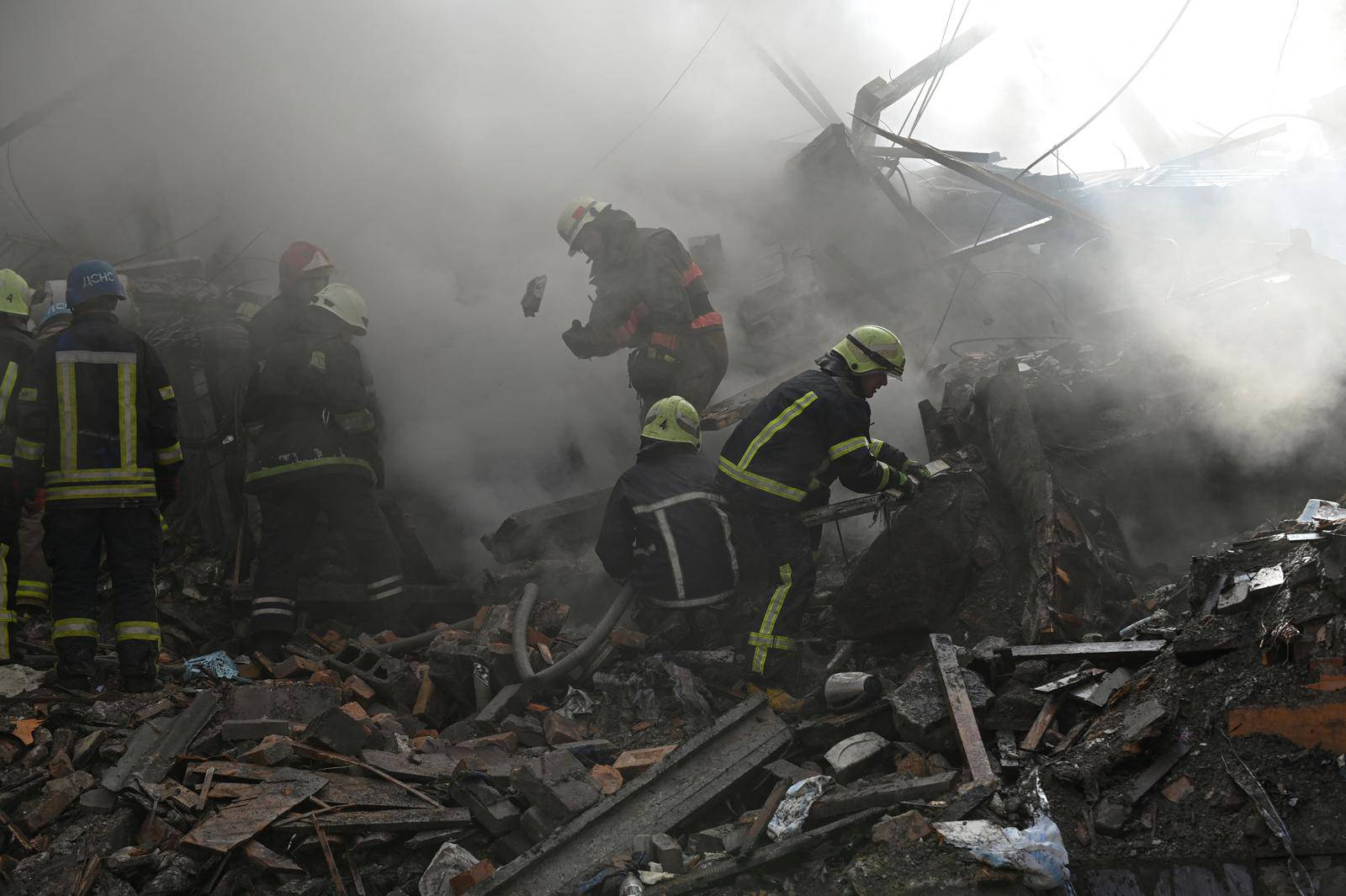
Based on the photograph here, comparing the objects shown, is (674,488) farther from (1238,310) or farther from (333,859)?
(1238,310)

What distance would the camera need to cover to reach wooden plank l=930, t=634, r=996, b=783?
3.53 m

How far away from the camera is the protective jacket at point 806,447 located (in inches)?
208

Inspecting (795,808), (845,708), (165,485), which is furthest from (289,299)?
(795,808)

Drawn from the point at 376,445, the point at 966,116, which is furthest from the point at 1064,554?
the point at 966,116

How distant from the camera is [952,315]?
9.84 m

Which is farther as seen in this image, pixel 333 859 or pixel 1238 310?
pixel 1238 310

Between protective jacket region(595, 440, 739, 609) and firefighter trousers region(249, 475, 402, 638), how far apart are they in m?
1.79

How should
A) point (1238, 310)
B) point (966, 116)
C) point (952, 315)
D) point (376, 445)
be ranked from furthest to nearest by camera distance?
point (966, 116) < point (952, 315) < point (376, 445) < point (1238, 310)

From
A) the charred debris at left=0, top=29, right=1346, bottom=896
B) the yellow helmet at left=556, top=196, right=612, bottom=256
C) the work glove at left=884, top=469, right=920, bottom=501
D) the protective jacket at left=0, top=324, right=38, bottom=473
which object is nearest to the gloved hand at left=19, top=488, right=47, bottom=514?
the protective jacket at left=0, top=324, right=38, bottom=473

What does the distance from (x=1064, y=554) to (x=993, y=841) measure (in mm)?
2232

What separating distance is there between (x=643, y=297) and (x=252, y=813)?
14.7 feet

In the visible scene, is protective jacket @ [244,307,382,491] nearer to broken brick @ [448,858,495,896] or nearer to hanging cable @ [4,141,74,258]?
broken brick @ [448,858,495,896]

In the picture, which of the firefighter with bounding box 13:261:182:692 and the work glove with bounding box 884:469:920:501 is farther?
the work glove with bounding box 884:469:920:501

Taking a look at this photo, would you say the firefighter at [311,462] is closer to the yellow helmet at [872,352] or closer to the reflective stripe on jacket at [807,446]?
the reflective stripe on jacket at [807,446]
